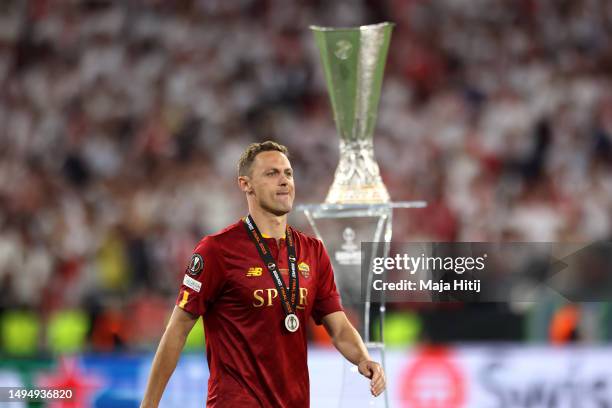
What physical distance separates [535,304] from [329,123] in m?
5.40

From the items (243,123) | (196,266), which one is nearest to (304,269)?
(196,266)

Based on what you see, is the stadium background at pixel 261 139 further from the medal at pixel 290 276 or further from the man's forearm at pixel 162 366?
the man's forearm at pixel 162 366

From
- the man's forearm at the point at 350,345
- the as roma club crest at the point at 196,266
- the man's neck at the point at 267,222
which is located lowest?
the man's forearm at the point at 350,345

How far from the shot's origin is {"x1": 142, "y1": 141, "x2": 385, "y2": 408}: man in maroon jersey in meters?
4.58

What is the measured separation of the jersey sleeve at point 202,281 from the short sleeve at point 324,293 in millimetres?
525

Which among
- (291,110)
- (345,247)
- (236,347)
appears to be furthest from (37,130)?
(236,347)

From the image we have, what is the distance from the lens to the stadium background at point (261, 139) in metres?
6.78

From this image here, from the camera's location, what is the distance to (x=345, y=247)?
20.1ft

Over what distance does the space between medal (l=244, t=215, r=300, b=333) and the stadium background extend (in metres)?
1.84

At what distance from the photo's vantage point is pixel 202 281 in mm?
4582

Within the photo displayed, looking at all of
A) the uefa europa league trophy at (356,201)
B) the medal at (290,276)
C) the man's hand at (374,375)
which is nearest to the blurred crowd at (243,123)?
the uefa europa league trophy at (356,201)

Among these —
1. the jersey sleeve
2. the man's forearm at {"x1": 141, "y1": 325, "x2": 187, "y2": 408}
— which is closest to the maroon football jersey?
the jersey sleeve

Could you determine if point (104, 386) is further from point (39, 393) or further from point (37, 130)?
point (37, 130)

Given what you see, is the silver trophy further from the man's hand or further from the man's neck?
the man's hand
